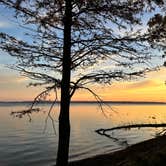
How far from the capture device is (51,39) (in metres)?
13.7

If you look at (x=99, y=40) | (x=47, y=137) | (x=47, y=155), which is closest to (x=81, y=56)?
(x=99, y=40)

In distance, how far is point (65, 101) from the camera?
45.0ft

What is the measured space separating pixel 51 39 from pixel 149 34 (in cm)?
302

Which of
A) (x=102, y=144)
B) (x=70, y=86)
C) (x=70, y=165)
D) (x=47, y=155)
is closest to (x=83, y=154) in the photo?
(x=47, y=155)

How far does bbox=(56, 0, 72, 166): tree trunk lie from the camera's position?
13617 millimetres

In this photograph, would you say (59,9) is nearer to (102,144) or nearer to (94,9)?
(94,9)

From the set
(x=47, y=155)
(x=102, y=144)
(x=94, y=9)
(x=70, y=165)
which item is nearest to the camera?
(x=94, y=9)

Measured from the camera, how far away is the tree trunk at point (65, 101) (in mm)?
13617

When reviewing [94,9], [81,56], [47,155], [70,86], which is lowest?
[47,155]

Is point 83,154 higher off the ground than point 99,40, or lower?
lower

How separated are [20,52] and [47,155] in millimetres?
17672

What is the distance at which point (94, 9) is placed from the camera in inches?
519

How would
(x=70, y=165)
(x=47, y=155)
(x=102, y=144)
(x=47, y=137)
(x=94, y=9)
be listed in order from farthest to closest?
(x=47, y=137), (x=102, y=144), (x=47, y=155), (x=70, y=165), (x=94, y=9)

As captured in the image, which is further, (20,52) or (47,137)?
(47,137)
